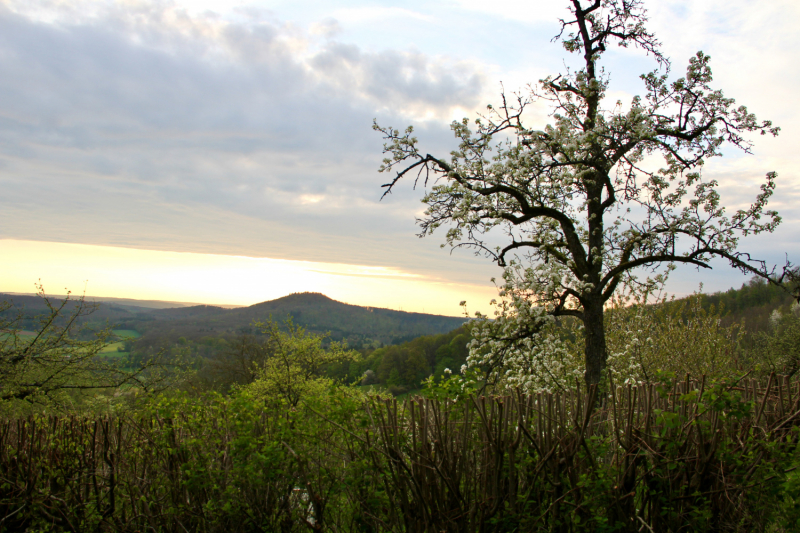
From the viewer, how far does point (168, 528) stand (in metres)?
3.52

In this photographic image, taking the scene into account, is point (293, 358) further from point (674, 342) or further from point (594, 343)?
point (594, 343)

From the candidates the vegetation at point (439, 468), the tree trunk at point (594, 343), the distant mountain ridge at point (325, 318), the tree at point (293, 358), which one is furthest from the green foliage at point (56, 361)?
the distant mountain ridge at point (325, 318)

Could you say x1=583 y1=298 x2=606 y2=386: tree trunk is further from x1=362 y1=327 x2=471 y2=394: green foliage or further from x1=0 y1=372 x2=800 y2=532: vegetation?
x1=362 y1=327 x2=471 y2=394: green foliage

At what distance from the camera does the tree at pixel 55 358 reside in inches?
418

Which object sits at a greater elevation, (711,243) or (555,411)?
(711,243)

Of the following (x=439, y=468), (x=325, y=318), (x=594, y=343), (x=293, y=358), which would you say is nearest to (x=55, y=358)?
(x=439, y=468)

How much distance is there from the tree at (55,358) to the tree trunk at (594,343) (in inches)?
423

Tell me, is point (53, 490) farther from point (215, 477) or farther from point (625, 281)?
point (625, 281)

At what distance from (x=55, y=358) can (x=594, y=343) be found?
12.8 meters

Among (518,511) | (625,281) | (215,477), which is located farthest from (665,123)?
(215,477)

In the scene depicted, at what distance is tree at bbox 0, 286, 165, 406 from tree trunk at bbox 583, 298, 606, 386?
10.7 meters

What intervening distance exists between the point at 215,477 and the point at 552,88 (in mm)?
11911

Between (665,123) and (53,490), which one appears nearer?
(53,490)

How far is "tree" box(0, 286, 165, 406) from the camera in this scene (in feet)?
34.8
